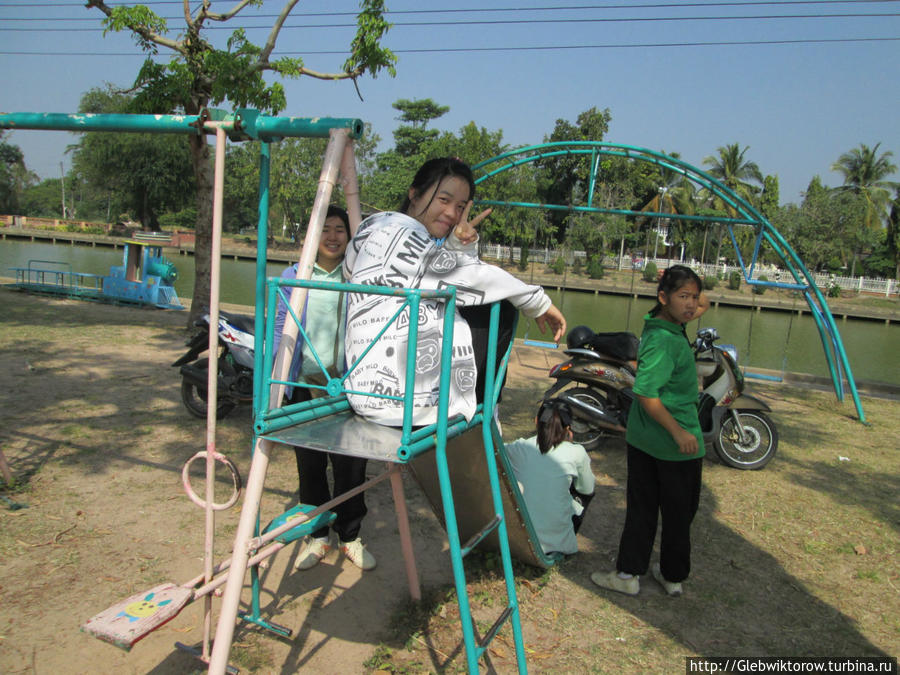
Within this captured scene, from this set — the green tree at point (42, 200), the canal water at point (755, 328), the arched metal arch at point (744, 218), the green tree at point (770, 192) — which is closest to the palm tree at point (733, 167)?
the green tree at point (770, 192)

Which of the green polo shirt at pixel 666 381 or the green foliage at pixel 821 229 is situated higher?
the green foliage at pixel 821 229

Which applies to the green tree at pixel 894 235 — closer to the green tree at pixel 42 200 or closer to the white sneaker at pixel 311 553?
the white sneaker at pixel 311 553

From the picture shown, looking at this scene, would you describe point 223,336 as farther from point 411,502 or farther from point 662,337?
point 662,337

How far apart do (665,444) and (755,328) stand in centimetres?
1881

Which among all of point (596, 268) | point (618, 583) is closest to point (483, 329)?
point (618, 583)

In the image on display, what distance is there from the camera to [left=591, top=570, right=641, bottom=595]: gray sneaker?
2.95 m

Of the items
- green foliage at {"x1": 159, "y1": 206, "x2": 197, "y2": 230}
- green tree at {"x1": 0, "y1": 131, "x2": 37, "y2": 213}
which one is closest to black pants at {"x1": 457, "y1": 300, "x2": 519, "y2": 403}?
green foliage at {"x1": 159, "y1": 206, "x2": 197, "y2": 230}

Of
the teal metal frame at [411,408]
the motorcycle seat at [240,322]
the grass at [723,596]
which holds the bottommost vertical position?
the grass at [723,596]

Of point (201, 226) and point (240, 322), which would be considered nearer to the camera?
point (240, 322)

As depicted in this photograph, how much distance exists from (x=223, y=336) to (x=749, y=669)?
4067 millimetres

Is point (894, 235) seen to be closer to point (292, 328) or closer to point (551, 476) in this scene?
point (551, 476)

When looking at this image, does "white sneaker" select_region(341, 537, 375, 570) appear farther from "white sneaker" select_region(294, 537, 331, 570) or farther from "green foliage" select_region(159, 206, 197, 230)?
"green foliage" select_region(159, 206, 197, 230)

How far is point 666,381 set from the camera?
8.79ft

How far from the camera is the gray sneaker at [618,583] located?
2945 mm
